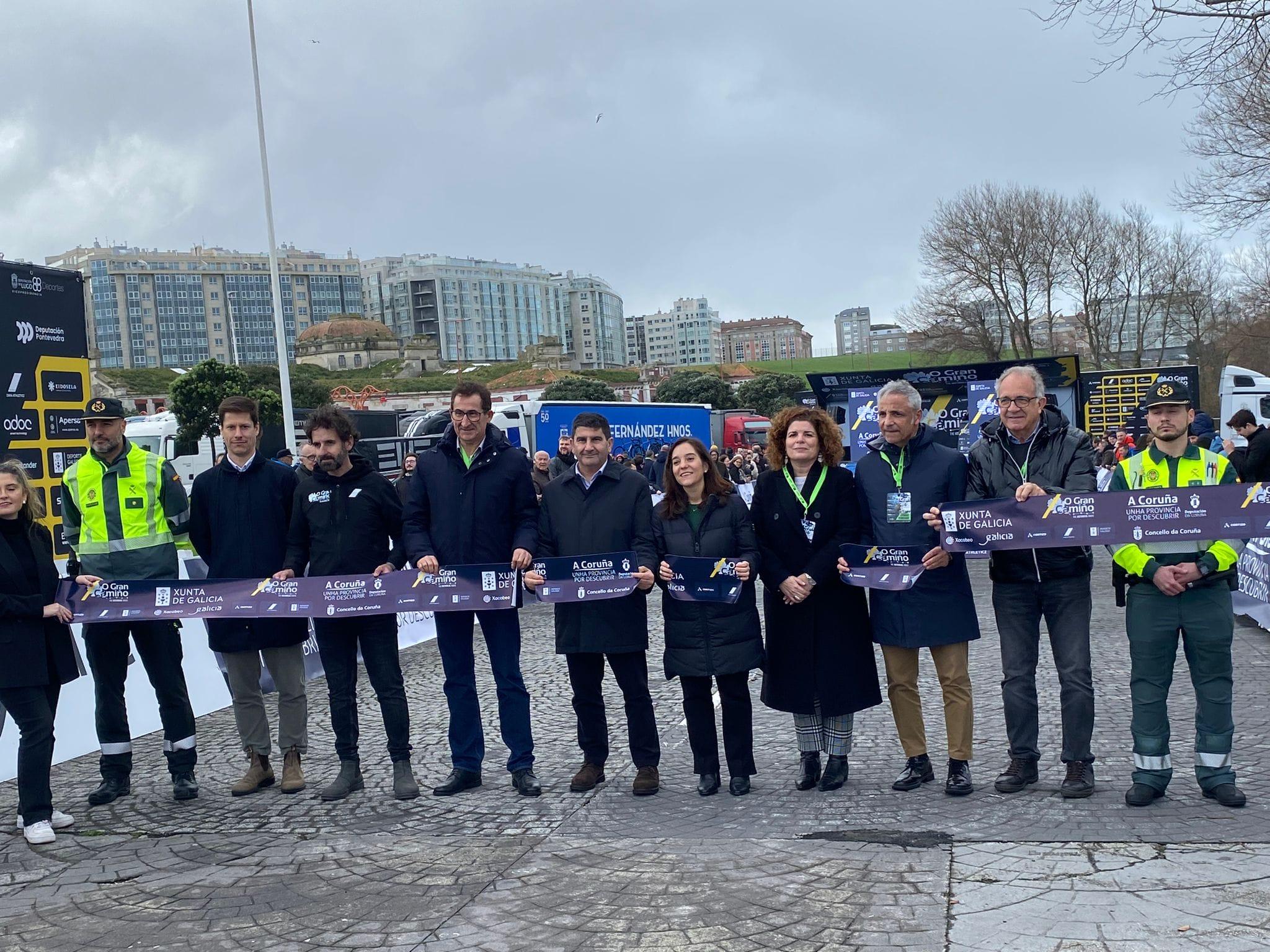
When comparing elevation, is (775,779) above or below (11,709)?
below

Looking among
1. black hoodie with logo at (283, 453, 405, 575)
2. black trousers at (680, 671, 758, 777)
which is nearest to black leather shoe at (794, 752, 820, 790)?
black trousers at (680, 671, 758, 777)

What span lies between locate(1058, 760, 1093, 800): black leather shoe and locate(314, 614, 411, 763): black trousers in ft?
11.3

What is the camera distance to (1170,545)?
5.29 meters

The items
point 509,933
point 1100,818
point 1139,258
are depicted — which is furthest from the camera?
point 1139,258

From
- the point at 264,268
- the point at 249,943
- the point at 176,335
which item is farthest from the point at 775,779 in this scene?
the point at 264,268

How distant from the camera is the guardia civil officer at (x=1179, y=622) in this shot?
205 inches

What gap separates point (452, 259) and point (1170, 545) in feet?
630

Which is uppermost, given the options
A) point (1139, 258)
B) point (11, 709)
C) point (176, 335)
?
point (176, 335)

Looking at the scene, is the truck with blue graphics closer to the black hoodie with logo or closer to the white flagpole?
the white flagpole

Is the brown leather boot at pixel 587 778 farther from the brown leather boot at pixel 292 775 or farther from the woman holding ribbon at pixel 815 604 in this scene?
the brown leather boot at pixel 292 775

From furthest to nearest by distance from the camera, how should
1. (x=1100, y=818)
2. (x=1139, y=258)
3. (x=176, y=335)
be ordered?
(x=176, y=335) < (x=1139, y=258) < (x=1100, y=818)

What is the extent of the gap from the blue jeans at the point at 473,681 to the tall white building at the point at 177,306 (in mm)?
148804

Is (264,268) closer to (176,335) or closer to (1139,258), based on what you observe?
(176,335)

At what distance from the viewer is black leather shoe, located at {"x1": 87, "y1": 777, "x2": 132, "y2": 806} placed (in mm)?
6379
